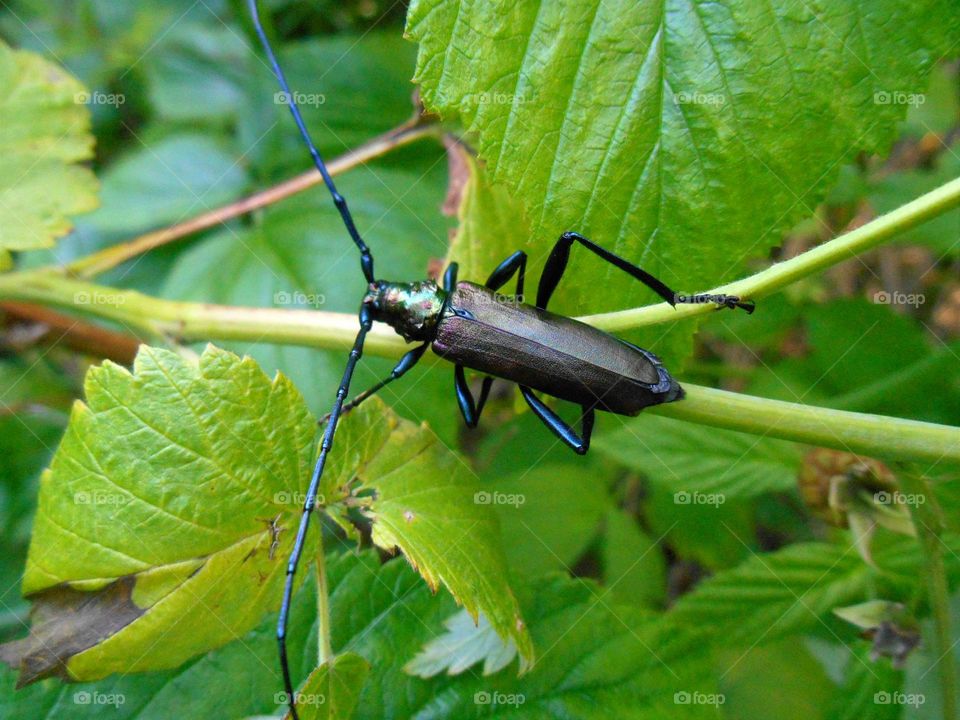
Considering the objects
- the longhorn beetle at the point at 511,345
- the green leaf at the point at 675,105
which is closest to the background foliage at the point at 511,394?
the green leaf at the point at 675,105

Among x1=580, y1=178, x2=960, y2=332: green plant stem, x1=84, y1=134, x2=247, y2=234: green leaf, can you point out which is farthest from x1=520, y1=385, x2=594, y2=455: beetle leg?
x1=84, y1=134, x2=247, y2=234: green leaf

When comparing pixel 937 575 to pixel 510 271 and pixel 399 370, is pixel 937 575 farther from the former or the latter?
pixel 399 370

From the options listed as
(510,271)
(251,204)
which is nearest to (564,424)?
(510,271)

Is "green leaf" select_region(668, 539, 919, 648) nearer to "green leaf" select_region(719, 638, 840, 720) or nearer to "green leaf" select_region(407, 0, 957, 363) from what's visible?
"green leaf" select_region(719, 638, 840, 720)

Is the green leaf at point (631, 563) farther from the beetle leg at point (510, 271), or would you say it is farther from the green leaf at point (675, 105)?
the green leaf at point (675, 105)

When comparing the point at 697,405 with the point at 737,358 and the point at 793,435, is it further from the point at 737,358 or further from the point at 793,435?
the point at 737,358
